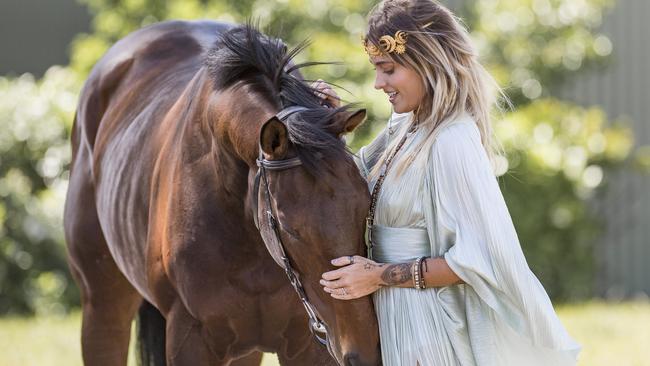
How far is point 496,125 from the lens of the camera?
29.7 feet

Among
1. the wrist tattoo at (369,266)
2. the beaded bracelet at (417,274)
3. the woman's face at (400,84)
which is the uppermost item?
the woman's face at (400,84)

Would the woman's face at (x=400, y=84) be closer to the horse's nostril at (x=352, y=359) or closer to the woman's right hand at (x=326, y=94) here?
the woman's right hand at (x=326, y=94)

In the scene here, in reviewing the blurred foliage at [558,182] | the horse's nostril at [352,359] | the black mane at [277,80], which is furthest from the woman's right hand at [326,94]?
the blurred foliage at [558,182]

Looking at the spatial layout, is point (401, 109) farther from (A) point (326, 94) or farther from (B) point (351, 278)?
(B) point (351, 278)

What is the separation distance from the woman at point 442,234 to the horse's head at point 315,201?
6cm

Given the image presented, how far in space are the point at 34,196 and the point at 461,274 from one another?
6858 mm

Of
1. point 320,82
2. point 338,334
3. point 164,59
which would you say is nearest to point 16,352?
point 164,59

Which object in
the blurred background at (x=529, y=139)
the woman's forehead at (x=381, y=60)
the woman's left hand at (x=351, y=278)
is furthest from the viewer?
the blurred background at (x=529, y=139)

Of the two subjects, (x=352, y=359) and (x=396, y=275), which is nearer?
(x=352, y=359)

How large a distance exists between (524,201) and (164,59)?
428cm

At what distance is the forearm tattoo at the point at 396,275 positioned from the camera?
329 cm

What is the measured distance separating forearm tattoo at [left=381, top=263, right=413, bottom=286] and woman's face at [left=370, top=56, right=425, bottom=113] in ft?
1.52

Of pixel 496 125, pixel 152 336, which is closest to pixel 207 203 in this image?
pixel 152 336

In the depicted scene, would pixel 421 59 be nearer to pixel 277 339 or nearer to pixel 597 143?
pixel 277 339
